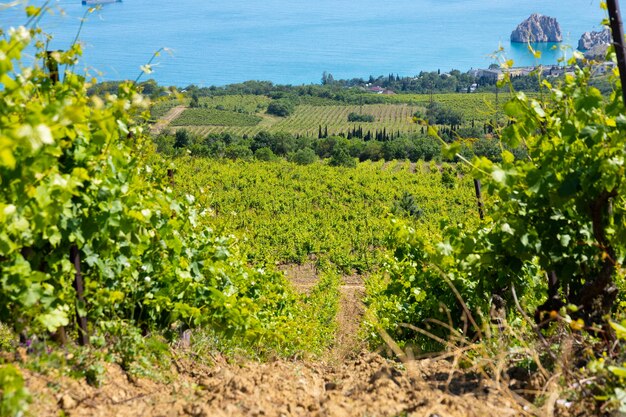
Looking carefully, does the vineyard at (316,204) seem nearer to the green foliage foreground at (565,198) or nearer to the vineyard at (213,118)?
the green foliage foreground at (565,198)

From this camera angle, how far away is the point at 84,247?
371cm

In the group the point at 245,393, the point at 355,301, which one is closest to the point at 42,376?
the point at 245,393

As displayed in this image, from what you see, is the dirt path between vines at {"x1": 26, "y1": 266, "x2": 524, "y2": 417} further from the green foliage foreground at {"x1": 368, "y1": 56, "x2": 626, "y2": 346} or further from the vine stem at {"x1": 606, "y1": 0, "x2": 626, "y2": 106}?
the vine stem at {"x1": 606, "y1": 0, "x2": 626, "y2": 106}

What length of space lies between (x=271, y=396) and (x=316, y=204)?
31954 millimetres

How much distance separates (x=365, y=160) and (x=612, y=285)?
228 feet

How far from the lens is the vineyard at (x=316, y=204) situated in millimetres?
24344

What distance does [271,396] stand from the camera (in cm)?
310

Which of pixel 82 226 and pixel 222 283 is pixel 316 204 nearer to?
pixel 222 283

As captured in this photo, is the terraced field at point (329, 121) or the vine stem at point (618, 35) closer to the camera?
the vine stem at point (618, 35)

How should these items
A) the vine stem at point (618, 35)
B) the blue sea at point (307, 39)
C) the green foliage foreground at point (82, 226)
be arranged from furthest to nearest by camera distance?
the blue sea at point (307, 39) → the vine stem at point (618, 35) → the green foliage foreground at point (82, 226)

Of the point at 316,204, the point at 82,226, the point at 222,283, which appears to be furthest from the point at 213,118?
the point at 82,226

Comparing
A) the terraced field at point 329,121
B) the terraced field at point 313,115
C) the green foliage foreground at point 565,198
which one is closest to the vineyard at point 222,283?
the green foliage foreground at point 565,198

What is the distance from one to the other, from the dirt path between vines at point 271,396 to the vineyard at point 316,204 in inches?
595

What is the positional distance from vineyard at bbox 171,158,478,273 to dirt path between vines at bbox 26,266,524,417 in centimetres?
1511
